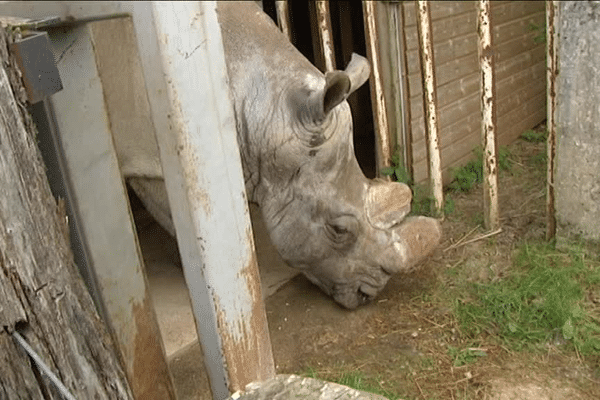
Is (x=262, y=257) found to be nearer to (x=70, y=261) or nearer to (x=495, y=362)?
(x=495, y=362)

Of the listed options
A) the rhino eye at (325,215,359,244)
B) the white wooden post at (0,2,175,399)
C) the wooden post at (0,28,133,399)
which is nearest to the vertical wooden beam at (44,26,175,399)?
the white wooden post at (0,2,175,399)

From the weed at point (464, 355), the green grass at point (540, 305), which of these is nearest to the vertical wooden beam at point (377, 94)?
the green grass at point (540, 305)

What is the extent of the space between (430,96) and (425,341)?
159cm

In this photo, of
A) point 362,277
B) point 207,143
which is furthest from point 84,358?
point 362,277

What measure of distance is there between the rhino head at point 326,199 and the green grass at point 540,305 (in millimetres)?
417

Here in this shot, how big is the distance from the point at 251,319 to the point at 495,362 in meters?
1.95

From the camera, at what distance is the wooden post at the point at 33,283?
1.47 m

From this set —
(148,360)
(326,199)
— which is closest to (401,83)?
(326,199)

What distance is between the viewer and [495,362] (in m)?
3.30

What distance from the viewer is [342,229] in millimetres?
3580

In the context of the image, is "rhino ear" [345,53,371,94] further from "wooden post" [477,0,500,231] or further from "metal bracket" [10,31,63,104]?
"metal bracket" [10,31,63,104]

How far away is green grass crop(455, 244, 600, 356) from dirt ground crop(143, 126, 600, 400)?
0.28 ft

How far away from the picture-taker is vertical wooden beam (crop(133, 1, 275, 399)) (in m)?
1.38

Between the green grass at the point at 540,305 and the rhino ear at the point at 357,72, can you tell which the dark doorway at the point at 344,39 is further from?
the rhino ear at the point at 357,72
